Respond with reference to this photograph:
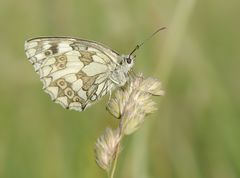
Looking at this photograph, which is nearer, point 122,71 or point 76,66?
point 122,71

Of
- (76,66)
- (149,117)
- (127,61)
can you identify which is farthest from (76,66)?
(149,117)

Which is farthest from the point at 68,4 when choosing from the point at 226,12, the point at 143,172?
the point at 143,172

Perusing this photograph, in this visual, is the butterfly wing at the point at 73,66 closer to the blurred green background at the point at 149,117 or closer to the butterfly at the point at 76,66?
the butterfly at the point at 76,66

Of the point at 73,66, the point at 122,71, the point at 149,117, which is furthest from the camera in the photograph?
the point at 149,117

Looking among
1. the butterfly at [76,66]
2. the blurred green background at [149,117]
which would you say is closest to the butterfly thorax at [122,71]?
the butterfly at [76,66]

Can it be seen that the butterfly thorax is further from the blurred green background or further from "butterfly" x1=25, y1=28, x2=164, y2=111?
the blurred green background

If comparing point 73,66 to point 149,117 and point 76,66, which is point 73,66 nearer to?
point 76,66

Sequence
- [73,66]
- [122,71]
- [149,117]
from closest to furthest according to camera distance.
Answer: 1. [122,71]
2. [73,66]
3. [149,117]
